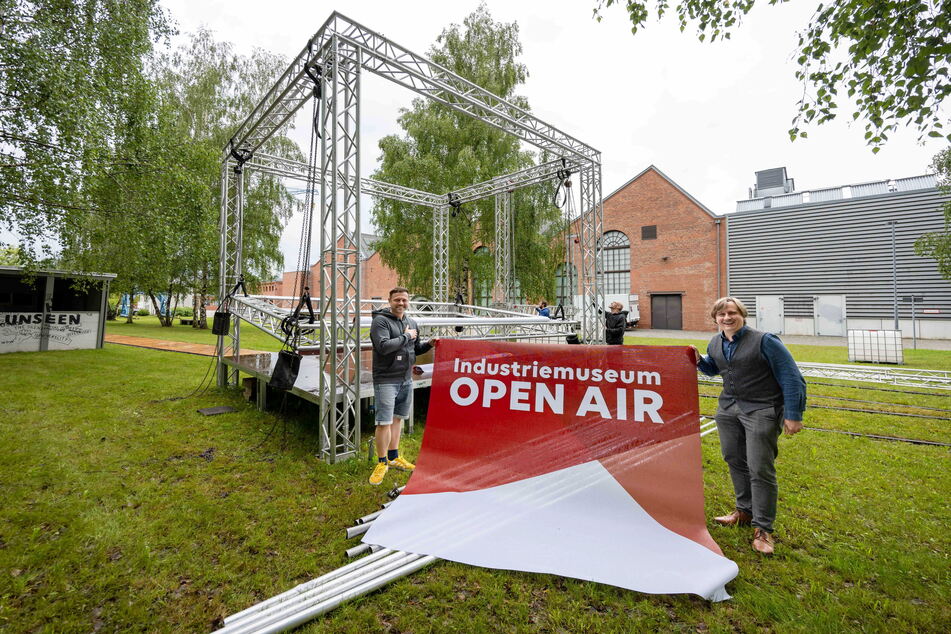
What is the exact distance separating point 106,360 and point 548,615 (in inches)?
528

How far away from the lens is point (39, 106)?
7340mm

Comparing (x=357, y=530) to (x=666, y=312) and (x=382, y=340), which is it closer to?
(x=382, y=340)

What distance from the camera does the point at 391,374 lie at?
13.4 ft

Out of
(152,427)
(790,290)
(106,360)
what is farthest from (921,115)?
(790,290)

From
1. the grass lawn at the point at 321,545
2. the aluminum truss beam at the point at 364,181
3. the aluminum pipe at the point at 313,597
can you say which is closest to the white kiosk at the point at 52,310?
the aluminum truss beam at the point at 364,181

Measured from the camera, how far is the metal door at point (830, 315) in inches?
880

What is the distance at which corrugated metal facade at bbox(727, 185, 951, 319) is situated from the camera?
2067 centimetres

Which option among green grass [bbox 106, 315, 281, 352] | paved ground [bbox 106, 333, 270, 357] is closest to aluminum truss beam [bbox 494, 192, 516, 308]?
green grass [bbox 106, 315, 281, 352]

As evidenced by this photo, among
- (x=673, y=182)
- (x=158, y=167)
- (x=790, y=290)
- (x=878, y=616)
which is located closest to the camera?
(x=878, y=616)

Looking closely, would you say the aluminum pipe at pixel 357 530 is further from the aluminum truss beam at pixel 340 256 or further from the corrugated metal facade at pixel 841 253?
the corrugated metal facade at pixel 841 253

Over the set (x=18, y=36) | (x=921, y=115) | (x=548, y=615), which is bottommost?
(x=548, y=615)

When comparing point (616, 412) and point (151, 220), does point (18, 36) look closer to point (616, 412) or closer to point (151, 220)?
point (151, 220)

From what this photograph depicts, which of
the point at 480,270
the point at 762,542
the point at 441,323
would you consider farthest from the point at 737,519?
the point at 480,270

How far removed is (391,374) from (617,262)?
91.6 feet
